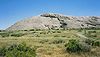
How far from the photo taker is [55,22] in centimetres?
10869

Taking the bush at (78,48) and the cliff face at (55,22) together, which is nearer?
the bush at (78,48)

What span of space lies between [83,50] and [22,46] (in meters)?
6.77

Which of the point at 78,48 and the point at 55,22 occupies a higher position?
the point at 55,22

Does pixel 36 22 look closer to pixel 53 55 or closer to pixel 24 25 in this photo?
pixel 24 25

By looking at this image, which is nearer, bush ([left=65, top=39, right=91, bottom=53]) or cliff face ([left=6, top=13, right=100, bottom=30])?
bush ([left=65, top=39, right=91, bottom=53])

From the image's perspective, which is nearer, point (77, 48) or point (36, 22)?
point (77, 48)

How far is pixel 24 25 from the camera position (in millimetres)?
99875

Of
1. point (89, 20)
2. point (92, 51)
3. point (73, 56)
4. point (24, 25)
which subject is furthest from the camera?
point (89, 20)

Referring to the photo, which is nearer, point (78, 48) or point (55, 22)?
point (78, 48)

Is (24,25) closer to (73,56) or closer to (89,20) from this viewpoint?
(89,20)

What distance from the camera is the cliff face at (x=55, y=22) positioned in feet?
332

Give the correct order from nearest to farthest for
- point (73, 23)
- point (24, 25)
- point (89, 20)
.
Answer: point (24, 25) < point (73, 23) < point (89, 20)

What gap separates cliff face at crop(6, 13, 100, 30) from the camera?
101 metres

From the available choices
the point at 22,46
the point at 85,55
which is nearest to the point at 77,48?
the point at 85,55
